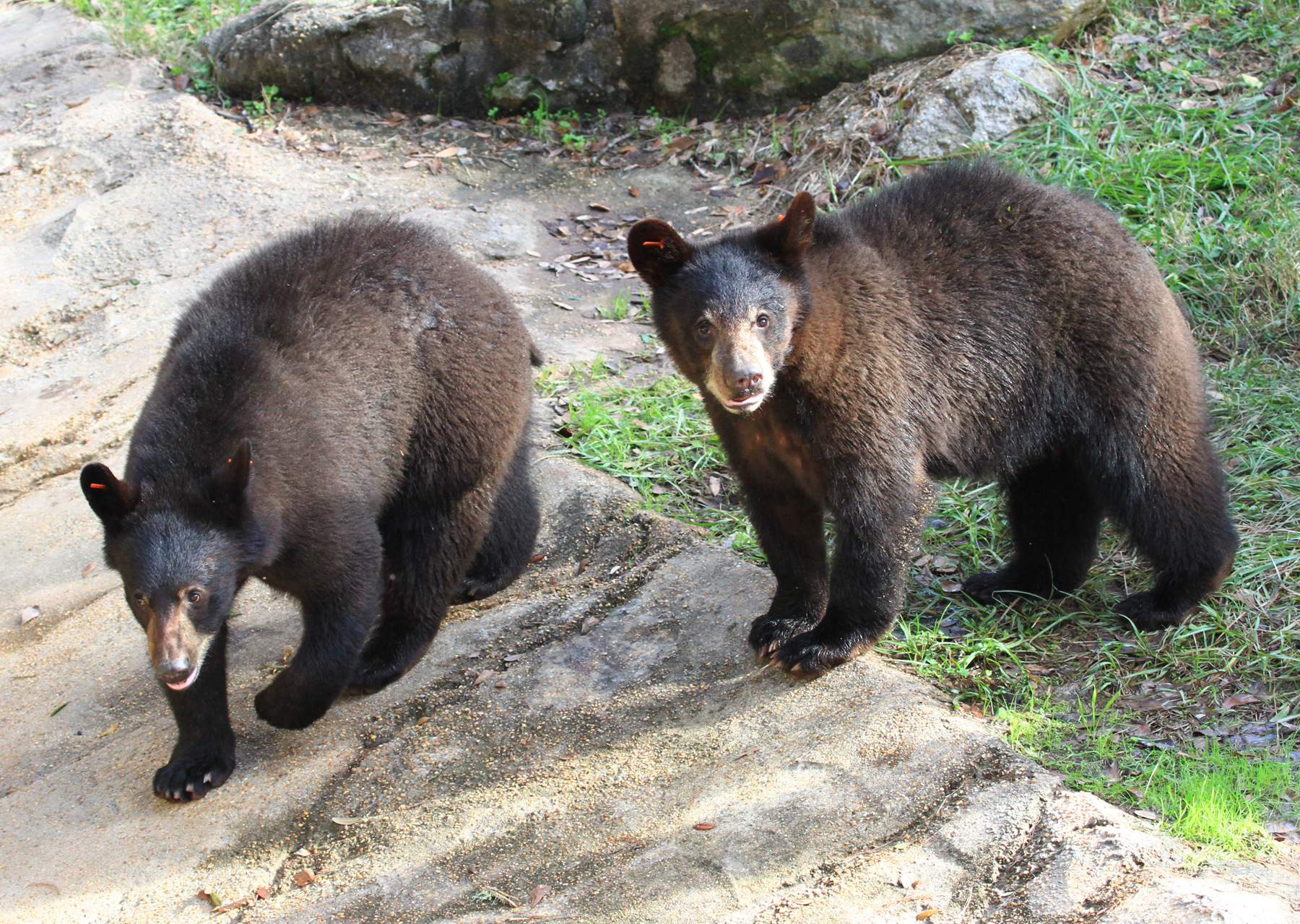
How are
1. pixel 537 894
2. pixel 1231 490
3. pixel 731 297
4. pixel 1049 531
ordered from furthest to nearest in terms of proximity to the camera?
pixel 1231 490
pixel 1049 531
pixel 731 297
pixel 537 894

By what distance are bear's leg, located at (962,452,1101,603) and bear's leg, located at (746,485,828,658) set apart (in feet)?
3.58

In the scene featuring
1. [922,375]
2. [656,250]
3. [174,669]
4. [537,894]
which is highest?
[656,250]

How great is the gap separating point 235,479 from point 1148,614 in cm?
402

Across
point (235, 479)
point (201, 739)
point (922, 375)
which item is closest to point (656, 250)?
point (922, 375)

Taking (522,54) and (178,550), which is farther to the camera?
(522,54)

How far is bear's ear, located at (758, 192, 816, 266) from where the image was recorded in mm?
4430

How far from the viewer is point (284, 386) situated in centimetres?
458

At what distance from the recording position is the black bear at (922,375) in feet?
14.8

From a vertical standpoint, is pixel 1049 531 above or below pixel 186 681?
below

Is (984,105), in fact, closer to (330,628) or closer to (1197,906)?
(330,628)

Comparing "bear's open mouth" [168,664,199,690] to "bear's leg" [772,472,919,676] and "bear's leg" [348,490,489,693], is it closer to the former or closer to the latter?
"bear's leg" [348,490,489,693]

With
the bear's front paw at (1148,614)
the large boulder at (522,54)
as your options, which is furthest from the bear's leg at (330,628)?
the large boulder at (522,54)

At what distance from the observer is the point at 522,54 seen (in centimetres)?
1073

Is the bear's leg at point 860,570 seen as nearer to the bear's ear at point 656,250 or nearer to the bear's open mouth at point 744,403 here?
the bear's open mouth at point 744,403
